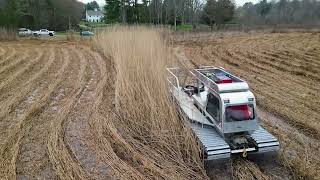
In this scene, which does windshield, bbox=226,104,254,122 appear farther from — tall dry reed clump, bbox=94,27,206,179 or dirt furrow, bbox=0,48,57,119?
dirt furrow, bbox=0,48,57,119

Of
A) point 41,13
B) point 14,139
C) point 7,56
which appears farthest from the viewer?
point 41,13

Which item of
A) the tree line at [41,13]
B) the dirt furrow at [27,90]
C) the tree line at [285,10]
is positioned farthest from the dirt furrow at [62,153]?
the tree line at [285,10]

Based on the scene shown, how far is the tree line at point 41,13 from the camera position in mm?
38247

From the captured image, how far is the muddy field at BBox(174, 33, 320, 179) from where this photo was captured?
6.21 m

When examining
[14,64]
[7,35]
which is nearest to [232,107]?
[14,64]

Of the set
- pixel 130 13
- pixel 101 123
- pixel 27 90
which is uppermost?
pixel 130 13

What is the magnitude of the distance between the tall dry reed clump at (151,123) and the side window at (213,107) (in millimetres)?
567

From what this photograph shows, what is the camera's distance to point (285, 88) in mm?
10805

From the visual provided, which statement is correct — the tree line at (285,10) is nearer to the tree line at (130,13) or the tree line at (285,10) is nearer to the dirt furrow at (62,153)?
the tree line at (130,13)

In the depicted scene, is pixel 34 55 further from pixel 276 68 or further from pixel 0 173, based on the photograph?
pixel 0 173

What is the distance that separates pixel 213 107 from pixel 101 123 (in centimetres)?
279

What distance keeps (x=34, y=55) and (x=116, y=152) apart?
13.1 metres

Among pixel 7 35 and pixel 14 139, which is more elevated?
pixel 7 35

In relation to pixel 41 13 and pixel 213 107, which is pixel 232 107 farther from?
pixel 41 13
